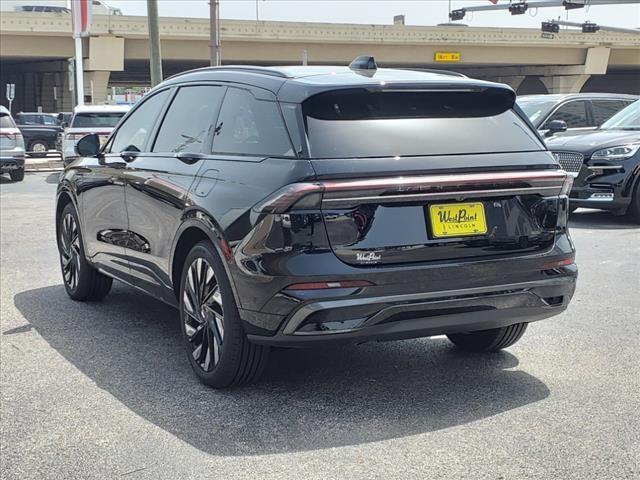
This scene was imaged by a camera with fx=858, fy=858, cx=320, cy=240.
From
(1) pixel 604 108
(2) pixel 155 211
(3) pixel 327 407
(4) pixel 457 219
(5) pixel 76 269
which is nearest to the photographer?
(4) pixel 457 219

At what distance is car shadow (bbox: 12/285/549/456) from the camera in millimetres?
3996

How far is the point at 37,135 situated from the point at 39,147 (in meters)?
0.45

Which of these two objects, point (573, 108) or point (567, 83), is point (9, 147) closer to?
point (573, 108)

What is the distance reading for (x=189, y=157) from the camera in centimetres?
494

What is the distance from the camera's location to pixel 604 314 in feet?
20.4

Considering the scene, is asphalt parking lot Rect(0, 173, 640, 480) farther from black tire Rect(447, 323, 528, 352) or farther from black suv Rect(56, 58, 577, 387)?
black suv Rect(56, 58, 577, 387)

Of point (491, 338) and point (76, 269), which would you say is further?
point (76, 269)

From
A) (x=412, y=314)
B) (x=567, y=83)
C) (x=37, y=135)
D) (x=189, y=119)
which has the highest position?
(x=189, y=119)

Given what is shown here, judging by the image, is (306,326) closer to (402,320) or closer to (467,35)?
(402,320)

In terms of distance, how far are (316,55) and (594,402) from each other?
4148cm

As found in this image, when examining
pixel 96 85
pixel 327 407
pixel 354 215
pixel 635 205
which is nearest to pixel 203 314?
pixel 327 407

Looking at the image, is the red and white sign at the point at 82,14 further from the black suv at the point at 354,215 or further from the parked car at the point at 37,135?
the black suv at the point at 354,215

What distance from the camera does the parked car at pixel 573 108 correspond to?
14008 mm

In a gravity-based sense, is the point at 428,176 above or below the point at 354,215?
above
